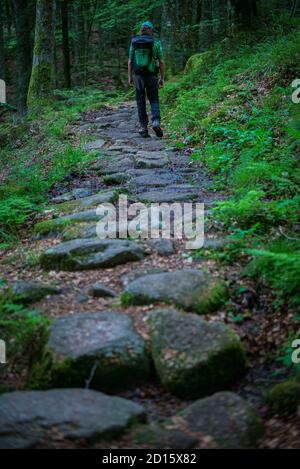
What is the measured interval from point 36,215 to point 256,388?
4122 millimetres

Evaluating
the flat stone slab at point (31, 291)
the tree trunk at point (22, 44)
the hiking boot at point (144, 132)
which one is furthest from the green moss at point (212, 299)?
the tree trunk at point (22, 44)

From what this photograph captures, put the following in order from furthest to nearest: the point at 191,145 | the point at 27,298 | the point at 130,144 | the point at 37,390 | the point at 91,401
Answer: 1. the point at 130,144
2. the point at 191,145
3. the point at 27,298
4. the point at 37,390
5. the point at 91,401

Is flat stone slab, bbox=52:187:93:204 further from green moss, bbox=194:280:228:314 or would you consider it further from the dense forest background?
the dense forest background

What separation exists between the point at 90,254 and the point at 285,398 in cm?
237

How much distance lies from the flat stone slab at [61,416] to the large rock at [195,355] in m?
0.39

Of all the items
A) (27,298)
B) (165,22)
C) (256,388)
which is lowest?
(256,388)

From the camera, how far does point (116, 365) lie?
3066mm

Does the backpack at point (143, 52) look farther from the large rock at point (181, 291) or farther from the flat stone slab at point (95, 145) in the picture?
the large rock at point (181, 291)

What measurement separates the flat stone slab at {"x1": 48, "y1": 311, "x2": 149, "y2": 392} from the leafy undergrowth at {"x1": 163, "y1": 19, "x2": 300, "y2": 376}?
105 centimetres

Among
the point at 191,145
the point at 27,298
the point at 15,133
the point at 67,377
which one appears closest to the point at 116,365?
the point at 67,377

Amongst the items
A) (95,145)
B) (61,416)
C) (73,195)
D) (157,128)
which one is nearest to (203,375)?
(61,416)

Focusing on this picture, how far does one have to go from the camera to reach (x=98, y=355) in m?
3.09

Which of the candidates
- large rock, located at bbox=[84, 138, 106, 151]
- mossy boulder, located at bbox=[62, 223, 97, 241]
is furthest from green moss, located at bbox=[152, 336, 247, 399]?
large rock, located at bbox=[84, 138, 106, 151]
